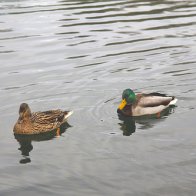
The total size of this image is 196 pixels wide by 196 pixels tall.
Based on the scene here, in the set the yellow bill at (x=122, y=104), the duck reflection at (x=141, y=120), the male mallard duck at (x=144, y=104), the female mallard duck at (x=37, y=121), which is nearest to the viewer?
the female mallard duck at (x=37, y=121)

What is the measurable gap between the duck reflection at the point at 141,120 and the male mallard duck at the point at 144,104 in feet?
0.41

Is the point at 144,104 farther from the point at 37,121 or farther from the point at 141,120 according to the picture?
the point at 37,121

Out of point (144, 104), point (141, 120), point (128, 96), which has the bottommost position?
point (141, 120)

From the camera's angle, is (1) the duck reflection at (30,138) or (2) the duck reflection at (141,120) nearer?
(1) the duck reflection at (30,138)

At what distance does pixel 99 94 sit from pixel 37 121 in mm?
2723

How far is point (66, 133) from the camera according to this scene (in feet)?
39.3

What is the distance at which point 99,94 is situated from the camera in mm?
14477

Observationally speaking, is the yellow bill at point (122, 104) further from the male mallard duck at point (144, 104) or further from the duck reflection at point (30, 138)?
the duck reflection at point (30, 138)

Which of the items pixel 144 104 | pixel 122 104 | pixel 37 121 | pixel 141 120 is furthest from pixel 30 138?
pixel 144 104

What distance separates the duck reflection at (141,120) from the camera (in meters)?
12.2

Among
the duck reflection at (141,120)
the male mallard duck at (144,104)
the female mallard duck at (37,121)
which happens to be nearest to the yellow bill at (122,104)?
the male mallard duck at (144,104)

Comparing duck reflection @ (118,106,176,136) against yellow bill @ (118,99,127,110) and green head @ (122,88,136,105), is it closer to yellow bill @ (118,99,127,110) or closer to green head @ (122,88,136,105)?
yellow bill @ (118,99,127,110)

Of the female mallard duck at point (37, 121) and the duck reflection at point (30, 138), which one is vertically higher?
the female mallard duck at point (37, 121)

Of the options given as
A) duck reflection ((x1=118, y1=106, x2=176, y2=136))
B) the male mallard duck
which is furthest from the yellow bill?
duck reflection ((x1=118, y1=106, x2=176, y2=136))
